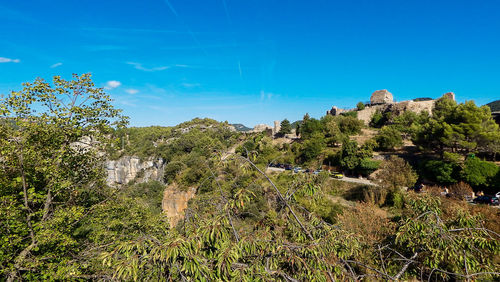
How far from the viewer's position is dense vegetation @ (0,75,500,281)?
2490 mm

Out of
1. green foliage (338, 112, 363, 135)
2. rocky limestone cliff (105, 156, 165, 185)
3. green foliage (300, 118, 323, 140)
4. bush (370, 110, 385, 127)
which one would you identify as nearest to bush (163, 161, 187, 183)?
rocky limestone cliff (105, 156, 165, 185)

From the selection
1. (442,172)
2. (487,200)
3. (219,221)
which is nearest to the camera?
(219,221)

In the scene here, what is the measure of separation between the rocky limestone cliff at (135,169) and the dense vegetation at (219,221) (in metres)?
27.6

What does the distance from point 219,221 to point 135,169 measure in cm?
4572

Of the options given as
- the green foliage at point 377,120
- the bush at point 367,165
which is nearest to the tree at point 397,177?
the bush at point 367,165

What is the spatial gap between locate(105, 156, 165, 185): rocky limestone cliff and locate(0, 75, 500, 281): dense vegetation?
2761 cm

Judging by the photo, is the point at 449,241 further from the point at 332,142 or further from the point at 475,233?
the point at 332,142

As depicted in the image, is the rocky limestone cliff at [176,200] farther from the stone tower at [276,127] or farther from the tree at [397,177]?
the stone tower at [276,127]

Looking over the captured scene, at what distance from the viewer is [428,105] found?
40.6 meters

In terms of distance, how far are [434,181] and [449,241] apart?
22.1m

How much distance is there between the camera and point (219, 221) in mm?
2678

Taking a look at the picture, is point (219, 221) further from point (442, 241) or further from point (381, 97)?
point (381, 97)

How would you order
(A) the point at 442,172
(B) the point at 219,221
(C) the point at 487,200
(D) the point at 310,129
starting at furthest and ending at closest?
(D) the point at 310,129, (A) the point at 442,172, (C) the point at 487,200, (B) the point at 219,221

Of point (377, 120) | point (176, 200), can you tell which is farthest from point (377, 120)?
point (176, 200)
